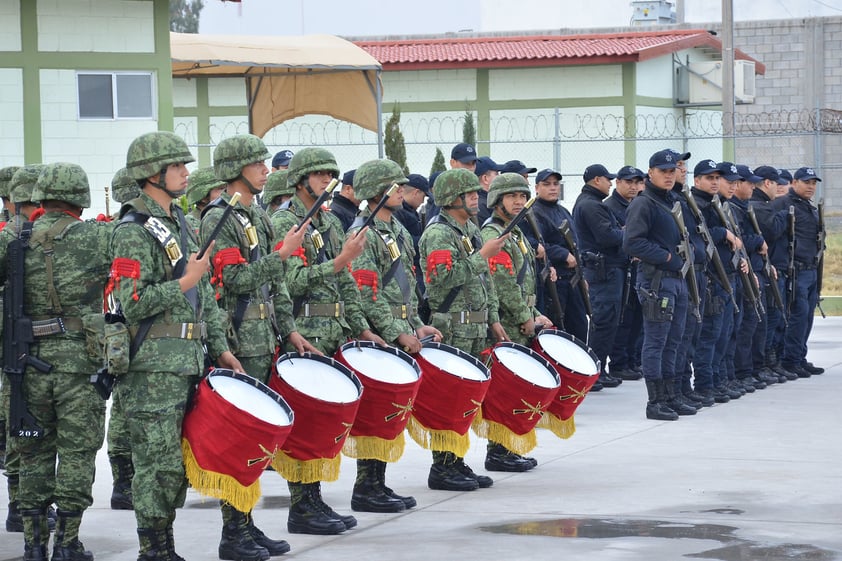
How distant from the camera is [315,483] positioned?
739 cm

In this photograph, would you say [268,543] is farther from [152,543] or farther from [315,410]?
[152,543]

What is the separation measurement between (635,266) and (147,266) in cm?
844

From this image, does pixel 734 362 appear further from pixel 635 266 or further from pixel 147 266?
pixel 147 266

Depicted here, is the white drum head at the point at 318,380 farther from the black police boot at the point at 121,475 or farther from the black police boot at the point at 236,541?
the black police boot at the point at 121,475

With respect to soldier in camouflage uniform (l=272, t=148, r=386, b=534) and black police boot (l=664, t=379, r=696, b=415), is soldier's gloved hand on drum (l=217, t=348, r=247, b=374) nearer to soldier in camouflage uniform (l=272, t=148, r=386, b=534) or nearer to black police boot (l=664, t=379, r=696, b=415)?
soldier in camouflage uniform (l=272, t=148, r=386, b=534)

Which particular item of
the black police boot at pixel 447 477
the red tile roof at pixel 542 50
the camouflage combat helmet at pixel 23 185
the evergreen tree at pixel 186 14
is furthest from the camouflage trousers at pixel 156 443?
the evergreen tree at pixel 186 14

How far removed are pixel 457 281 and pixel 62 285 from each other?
2663 millimetres

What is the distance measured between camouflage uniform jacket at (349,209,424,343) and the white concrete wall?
11909 millimetres

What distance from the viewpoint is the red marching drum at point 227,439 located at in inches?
242

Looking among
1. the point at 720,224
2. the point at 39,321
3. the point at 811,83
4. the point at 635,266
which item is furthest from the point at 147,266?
the point at 811,83

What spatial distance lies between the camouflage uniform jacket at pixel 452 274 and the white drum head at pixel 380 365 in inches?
41.0

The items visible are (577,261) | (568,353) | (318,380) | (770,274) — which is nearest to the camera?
(318,380)

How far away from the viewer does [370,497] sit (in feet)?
26.2

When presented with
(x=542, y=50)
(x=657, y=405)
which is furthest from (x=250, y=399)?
(x=542, y=50)
